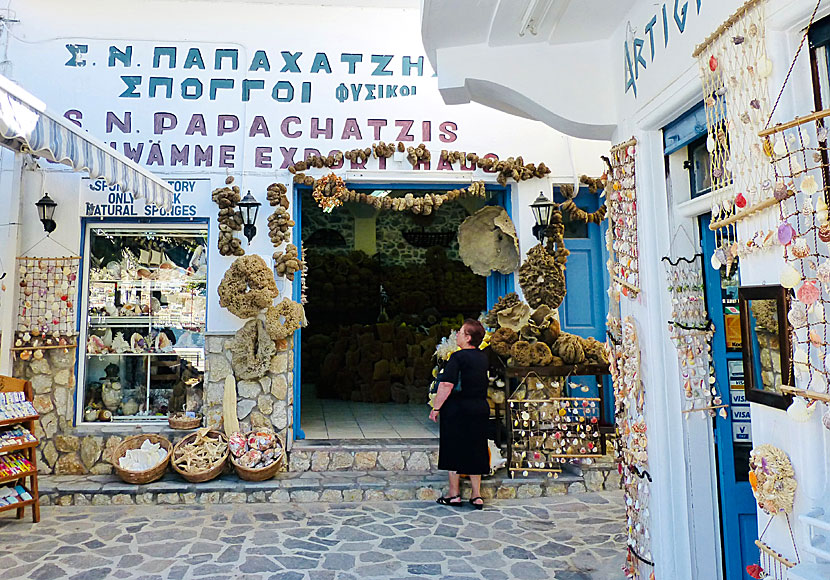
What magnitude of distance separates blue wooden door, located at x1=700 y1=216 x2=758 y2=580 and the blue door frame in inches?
131

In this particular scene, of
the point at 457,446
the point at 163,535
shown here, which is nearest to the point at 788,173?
the point at 457,446

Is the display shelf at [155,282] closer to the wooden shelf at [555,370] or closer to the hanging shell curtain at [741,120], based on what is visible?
the wooden shelf at [555,370]

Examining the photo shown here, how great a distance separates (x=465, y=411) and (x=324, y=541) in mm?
1518

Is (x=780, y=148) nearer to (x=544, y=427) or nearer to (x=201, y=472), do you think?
(x=544, y=427)

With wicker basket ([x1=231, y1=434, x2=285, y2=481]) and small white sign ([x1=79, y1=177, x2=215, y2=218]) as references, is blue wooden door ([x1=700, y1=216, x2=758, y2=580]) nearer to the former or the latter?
wicker basket ([x1=231, y1=434, x2=285, y2=481])

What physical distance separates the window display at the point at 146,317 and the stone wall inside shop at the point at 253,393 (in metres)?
0.28

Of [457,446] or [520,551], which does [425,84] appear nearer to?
[457,446]

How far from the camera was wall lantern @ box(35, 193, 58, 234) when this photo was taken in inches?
220

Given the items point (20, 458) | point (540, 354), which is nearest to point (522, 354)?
point (540, 354)

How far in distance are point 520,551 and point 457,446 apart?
3.47 feet

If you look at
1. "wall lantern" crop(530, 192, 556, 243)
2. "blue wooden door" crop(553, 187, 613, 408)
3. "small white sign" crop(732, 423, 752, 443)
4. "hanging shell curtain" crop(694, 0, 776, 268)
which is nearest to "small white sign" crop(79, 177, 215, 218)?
"wall lantern" crop(530, 192, 556, 243)

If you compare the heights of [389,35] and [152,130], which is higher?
[389,35]

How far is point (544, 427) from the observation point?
5449 millimetres

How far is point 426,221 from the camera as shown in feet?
34.3
